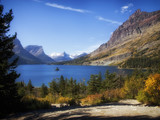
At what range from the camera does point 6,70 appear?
1130 cm

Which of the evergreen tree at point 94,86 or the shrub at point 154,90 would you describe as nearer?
the shrub at point 154,90

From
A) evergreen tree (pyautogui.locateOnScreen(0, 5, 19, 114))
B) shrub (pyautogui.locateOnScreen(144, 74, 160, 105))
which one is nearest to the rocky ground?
evergreen tree (pyautogui.locateOnScreen(0, 5, 19, 114))

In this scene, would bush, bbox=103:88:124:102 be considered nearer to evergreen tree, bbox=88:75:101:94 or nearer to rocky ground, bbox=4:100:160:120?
rocky ground, bbox=4:100:160:120

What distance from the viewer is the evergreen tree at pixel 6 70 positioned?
10.5m

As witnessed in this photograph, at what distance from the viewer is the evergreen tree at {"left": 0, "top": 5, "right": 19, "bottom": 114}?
10.5m

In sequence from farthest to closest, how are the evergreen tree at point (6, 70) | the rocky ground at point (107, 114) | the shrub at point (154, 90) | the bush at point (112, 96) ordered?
the bush at point (112, 96) < the shrub at point (154, 90) < the evergreen tree at point (6, 70) < the rocky ground at point (107, 114)

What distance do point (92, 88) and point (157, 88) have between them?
31.8 m

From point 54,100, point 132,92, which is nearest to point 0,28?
point 54,100

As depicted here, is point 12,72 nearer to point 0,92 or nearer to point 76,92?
point 0,92

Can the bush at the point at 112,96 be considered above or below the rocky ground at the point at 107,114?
below

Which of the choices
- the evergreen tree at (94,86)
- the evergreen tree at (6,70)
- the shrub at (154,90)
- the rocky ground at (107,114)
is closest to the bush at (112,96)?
the shrub at (154,90)

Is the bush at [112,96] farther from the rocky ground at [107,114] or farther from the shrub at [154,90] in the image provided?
the rocky ground at [107,114]

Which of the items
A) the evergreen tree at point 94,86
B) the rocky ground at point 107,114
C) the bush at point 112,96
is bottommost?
the evergreen tree at point 94,86

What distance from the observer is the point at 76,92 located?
4184cm
